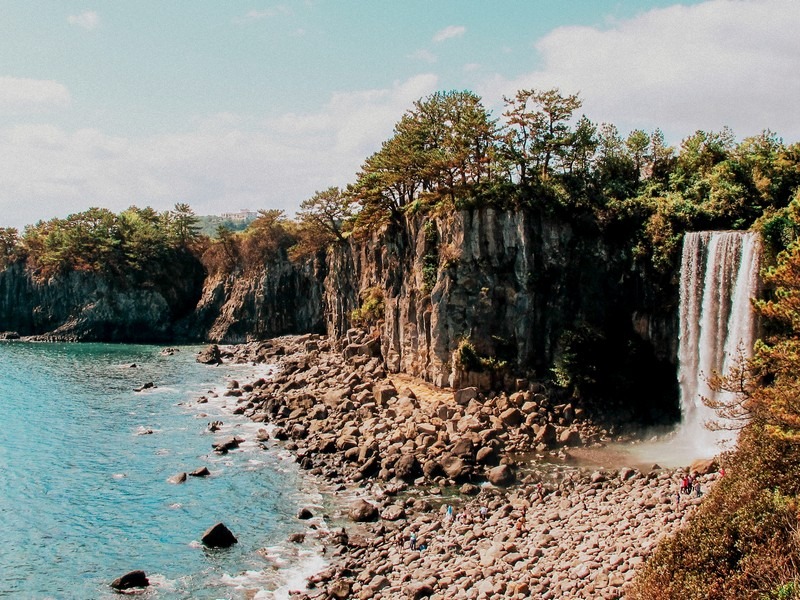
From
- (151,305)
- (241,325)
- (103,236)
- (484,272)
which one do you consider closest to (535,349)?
(484,272)

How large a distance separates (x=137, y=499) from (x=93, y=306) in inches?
3667

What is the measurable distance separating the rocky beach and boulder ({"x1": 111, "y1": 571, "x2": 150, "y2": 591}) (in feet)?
26.9

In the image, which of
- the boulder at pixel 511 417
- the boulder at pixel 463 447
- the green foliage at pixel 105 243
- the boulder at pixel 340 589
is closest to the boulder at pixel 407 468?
the boulder at pixel 463 447

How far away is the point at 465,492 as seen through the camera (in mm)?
39719

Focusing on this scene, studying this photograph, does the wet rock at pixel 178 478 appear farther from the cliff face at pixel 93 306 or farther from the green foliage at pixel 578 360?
the cliff face at pixel 93 306

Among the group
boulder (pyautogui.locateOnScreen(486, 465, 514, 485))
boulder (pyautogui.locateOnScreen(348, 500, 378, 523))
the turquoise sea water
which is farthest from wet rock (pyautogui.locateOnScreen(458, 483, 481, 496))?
the turquoise sea water

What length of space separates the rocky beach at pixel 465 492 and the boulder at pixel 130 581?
8.18m

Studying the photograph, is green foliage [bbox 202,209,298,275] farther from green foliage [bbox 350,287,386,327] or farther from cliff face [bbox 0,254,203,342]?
green foliage [bbox 350,287,386,327]

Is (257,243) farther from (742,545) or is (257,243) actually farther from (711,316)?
(742,545)

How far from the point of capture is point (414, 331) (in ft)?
205

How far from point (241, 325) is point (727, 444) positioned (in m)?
95.2

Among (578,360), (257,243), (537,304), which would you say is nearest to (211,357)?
(257,243)

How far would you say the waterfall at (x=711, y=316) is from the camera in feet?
137

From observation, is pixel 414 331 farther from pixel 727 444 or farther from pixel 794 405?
pixel 794 405
